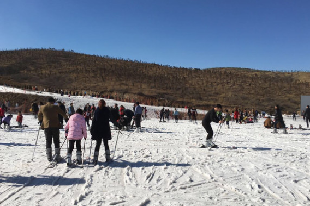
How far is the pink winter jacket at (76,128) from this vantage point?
270 inches

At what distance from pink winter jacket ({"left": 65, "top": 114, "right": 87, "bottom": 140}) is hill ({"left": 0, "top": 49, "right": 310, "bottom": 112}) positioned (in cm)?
4650

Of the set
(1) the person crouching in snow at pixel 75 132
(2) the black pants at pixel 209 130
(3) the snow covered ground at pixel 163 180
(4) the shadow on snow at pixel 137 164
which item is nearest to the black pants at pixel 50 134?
(1) the person crouching in snow at pixel 75 132

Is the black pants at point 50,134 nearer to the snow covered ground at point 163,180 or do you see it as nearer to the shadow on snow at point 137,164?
the snow covered ground at point 163,180

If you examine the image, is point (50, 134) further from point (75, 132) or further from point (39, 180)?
point (39, 180)

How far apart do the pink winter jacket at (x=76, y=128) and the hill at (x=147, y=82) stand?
46.5 metres

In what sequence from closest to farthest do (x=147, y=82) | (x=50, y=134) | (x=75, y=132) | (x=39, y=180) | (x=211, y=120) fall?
(x=39, y=180)
(x=75, y=132)
(x=50, y=134)
(x=211, y=120)
(x=147, y=82)

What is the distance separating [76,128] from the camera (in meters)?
6.89

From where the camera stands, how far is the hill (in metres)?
62.3

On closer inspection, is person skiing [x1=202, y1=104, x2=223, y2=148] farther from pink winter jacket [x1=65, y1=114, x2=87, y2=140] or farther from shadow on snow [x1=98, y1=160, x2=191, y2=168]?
pink winter jacket [x1=65, y1=114, x2=87, y2=140]

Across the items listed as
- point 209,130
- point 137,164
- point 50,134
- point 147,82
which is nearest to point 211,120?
point 209,130

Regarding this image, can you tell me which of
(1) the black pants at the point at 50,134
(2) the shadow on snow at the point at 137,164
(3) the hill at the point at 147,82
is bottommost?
(2) the shadow on snow at the point at 137,164

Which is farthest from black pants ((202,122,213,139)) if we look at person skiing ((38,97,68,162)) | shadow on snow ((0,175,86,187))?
shadow on snow ((0,175,86,187))

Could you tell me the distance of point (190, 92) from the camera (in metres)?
69.7

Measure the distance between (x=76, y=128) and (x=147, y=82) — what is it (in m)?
70.7
